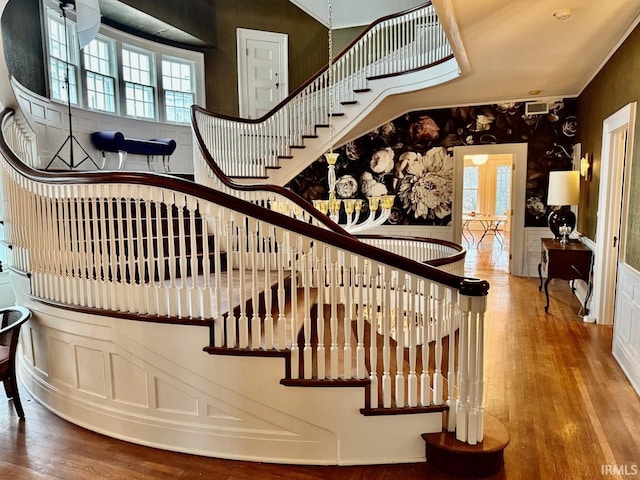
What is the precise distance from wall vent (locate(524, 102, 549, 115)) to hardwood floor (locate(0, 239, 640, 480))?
163 inches

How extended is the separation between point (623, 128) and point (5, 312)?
17.6ft

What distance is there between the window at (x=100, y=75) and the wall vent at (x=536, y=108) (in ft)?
21.3

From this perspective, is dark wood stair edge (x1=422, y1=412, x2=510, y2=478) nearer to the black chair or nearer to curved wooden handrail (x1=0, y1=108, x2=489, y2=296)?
curved wooden handrail (x1=0, y1=108, x2=489, y2=296)

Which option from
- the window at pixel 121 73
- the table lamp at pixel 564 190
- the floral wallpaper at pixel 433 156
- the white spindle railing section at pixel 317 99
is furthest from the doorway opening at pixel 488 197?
the window at pixel 121 73

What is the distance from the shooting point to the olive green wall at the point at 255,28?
24.8ft

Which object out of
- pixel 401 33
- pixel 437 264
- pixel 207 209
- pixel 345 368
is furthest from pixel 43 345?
pixel 401 33

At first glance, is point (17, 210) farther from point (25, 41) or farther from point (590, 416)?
point (590, 416)

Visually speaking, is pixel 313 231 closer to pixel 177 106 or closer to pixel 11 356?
pixel 11 356

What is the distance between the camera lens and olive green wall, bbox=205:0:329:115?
7.57 metres

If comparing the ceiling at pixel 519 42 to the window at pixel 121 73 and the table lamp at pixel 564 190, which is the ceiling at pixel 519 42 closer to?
the window at pixel 121 73

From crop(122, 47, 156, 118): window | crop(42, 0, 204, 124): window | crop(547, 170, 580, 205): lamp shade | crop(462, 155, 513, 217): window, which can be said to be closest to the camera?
crop(547, 170, 580, 205): lamp shade

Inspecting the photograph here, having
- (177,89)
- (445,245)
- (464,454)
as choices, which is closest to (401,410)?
(464,454)

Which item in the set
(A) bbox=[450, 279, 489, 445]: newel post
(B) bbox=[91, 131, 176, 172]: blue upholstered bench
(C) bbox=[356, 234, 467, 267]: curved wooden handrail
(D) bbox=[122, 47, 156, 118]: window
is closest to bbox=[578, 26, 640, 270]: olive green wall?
(C) bbox=[356, 234, 467, 267]: curved wooden handrail

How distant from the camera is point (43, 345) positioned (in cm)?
280
